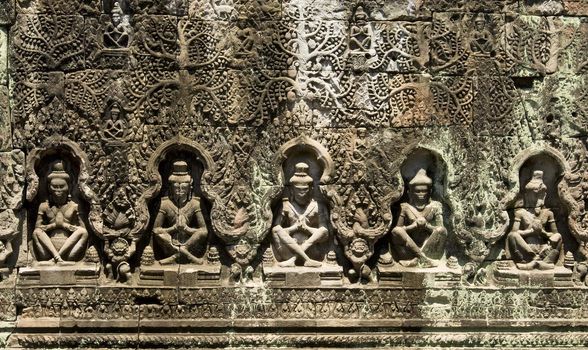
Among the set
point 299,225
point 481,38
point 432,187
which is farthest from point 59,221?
point 481,38

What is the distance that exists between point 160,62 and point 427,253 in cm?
263

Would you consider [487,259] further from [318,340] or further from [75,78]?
[75,78]

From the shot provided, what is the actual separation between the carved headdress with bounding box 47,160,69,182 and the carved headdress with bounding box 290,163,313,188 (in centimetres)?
179

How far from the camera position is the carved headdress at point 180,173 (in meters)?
7.80

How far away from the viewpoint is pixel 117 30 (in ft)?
25.4

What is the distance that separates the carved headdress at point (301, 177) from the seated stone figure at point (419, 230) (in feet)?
2.62

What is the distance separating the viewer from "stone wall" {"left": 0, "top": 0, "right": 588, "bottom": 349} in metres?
7.70

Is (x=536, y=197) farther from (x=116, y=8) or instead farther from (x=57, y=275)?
(x=57, y=275)

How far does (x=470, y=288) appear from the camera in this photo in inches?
313

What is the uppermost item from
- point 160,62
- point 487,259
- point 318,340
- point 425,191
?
point 160,62

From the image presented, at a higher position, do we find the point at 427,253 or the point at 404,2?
the point at 404,2

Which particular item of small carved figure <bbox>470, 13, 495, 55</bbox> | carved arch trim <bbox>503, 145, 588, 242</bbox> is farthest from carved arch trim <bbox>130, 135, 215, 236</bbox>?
carved arch trim <bbox>503, 145, 588, 242</bbox>

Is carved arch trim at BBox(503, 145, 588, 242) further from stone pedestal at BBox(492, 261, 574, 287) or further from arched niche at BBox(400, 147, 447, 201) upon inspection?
arched niche at BBox(400, 147, 447, 201)

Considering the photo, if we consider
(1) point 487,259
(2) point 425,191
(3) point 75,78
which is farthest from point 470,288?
(3) point 75,78
